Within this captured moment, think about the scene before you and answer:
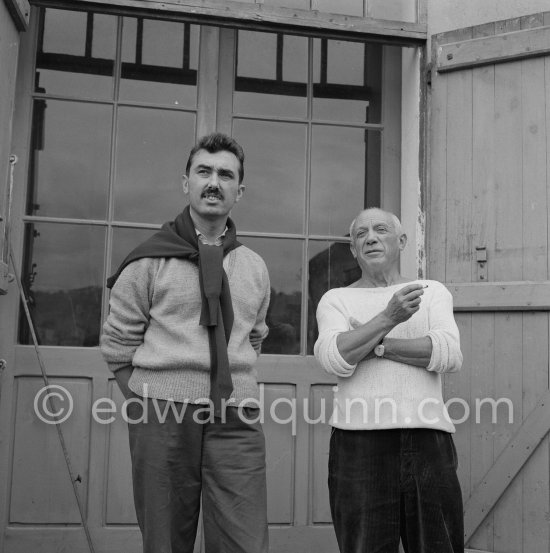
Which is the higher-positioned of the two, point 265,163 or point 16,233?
point 265,163

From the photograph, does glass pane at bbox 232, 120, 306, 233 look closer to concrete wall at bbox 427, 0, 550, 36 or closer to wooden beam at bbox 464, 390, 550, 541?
concrete wall at bbox 427, 0, 550, 36

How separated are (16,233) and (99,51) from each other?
3.20 ft

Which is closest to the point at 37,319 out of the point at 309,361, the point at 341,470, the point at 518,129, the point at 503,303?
the point at 309,361

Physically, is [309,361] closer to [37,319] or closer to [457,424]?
[457,424]

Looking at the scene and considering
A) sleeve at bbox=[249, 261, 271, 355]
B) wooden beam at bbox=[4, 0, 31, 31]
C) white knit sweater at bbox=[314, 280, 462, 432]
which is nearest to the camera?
white knit sweater at bbox=[314, 280, 462, 432]

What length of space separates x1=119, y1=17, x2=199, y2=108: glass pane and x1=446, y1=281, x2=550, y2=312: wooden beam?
1.60 metres

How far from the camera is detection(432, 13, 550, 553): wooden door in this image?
3217 mm

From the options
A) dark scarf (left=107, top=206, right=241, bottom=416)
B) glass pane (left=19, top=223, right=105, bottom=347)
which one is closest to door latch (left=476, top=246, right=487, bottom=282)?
dark scarf (left=107, top=206, right=241, bottom=416)

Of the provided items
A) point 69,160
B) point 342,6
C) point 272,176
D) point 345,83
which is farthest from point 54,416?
point 342,6

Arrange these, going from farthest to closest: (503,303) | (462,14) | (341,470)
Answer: (462,14) → (503,303) → (341,470)

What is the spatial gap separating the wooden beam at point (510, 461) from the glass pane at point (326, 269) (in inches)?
42.9

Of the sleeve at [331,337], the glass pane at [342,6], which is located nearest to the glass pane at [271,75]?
the glass pane at [342,6]

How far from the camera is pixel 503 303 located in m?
3.27

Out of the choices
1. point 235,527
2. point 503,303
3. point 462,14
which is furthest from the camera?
point 462,14
